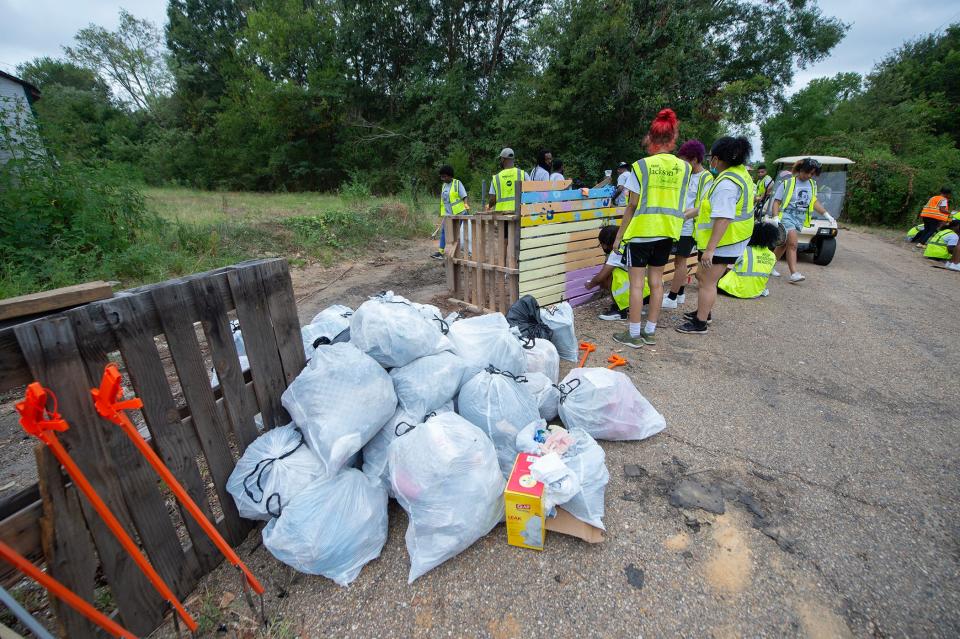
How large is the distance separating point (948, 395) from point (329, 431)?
441cm

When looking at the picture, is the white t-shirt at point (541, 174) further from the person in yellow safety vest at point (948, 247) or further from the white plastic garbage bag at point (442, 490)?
the person in yellow safety vest at point (948, 247)

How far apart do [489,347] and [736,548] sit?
64.0 inches

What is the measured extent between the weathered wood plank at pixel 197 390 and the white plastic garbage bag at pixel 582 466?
4.48 ft

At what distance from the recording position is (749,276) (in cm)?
545

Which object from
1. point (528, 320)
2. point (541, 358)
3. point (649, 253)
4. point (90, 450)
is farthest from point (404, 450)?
point (649, 253)

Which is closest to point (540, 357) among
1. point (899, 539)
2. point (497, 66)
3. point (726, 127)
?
point (899, 539)

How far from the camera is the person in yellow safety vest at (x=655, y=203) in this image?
3.52 m

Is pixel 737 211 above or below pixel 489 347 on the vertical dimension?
above

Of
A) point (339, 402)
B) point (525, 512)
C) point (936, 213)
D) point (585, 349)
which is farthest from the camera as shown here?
point (936, 213)

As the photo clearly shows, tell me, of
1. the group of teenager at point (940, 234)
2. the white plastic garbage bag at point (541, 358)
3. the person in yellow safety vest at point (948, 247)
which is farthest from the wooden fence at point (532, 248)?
the group of teenager at point (940, 234)

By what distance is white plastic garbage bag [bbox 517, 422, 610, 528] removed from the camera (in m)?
1.78

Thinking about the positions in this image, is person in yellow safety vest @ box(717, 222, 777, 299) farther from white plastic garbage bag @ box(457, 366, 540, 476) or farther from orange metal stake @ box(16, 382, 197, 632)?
orange metal stake @ box(16, 382, 197, 632)

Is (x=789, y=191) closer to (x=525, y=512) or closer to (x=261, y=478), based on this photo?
(x=525, y=512)

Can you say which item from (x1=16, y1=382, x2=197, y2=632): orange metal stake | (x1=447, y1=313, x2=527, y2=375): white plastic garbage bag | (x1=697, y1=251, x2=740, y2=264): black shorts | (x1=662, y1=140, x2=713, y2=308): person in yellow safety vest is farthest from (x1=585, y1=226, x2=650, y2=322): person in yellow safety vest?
(x1=16, y1=382, x2=197, y2=632): orange metal stake
